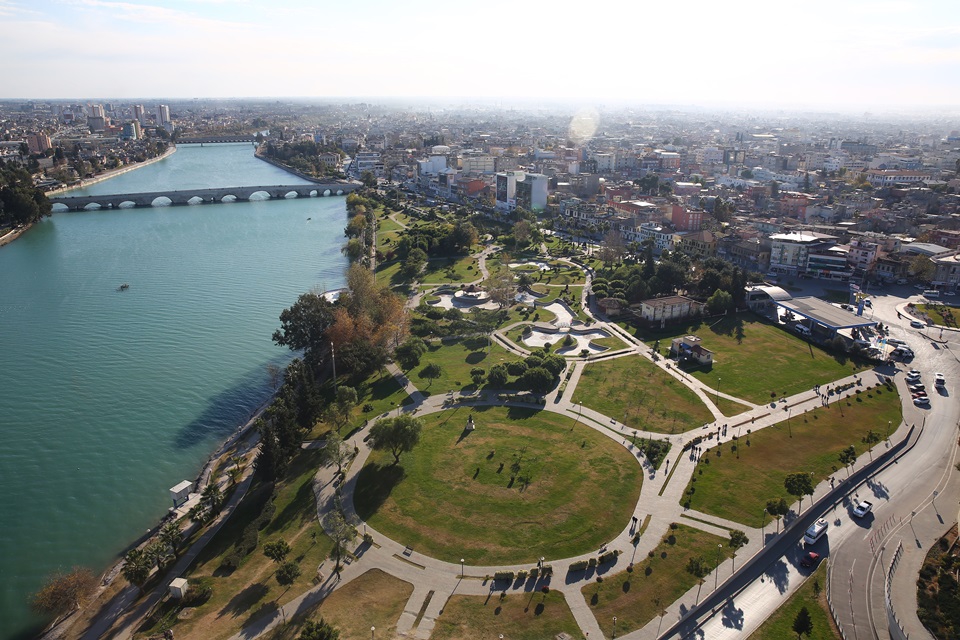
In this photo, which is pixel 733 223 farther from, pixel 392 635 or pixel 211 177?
pixel 211 177

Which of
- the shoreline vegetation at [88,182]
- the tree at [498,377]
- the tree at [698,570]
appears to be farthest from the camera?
the shoreline vegetation at [88,182]

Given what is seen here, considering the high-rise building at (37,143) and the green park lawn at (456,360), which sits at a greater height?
the high-rise building at (37,143)

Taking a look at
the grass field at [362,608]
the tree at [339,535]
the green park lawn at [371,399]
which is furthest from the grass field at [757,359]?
the tree at [339,535]

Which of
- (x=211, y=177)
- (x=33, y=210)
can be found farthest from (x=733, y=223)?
(x=211, y=177)

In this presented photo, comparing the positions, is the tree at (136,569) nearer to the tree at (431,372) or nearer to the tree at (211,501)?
the tree at (211,501)

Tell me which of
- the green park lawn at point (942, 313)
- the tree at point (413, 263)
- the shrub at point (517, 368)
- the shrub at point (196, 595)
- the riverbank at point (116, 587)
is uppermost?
the tree at point (413, 263)

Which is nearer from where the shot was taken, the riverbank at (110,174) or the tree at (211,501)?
the tree at (211,501)
